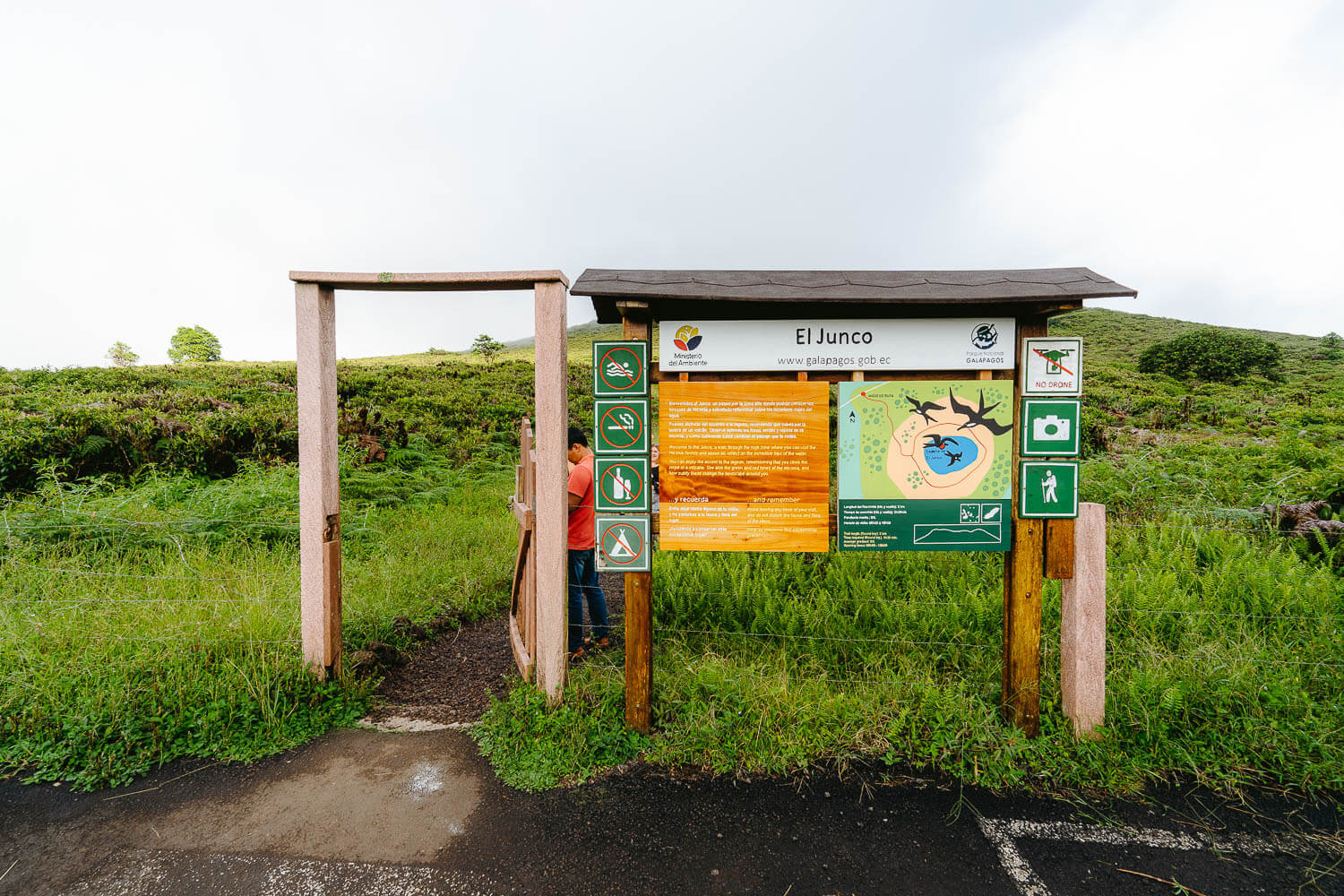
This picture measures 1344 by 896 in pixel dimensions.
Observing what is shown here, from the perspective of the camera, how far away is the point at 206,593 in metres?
4.64

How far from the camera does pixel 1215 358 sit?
26484mm

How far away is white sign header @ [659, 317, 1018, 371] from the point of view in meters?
3.28

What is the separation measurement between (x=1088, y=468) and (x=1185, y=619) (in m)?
5.07

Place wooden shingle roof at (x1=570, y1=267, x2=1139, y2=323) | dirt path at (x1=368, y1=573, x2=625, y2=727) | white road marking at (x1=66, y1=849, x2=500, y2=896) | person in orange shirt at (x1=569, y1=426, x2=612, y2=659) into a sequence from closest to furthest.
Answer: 1. white road marking at (x1=66, y1=849, x2=500, y2=896)
2. wooden shingle roof at (x1=570, y1=267, x2=1139, y2=323)
3. dirt path at (x1=368, y1=573, x2=625, y2=727)
4. person in orange shirt at (x1=569, y1=426, x2=612, y2=659)

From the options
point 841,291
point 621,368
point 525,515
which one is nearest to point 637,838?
point 525,515

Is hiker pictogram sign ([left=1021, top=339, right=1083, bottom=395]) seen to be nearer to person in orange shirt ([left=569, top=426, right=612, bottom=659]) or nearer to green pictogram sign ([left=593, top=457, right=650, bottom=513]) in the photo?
green pictogram sign ([left=593, top=457, right=650, bottom=513])

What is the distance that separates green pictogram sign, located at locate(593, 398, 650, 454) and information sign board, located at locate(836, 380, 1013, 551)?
1167 millimetres

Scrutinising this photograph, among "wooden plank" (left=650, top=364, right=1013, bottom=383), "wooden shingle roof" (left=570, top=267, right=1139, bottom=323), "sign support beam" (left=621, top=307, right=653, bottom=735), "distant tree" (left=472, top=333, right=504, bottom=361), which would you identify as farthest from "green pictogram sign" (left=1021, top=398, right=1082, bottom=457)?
"distant tree" (left=472, top=333, right=504, bottom=361)

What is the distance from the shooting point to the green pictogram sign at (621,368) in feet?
10.6

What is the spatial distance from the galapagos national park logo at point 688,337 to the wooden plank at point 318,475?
234cm

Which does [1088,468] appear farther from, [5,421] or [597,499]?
[5,421]

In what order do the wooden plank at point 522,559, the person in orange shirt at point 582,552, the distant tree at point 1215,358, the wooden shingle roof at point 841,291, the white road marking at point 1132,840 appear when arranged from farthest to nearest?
the distant tree at point 1215,358 < the person in orange shirt at point 582,552 < the wooden plank at point 522,559 < the wooden shingle roof at point 841,291 < the white road marking at point 1132,840

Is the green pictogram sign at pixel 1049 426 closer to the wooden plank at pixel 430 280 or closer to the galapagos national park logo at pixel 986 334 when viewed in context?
the galapagos national park logo at pixel 986 334

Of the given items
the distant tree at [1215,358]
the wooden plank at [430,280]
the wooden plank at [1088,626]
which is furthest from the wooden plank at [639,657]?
the distant tree at [1215,358]
